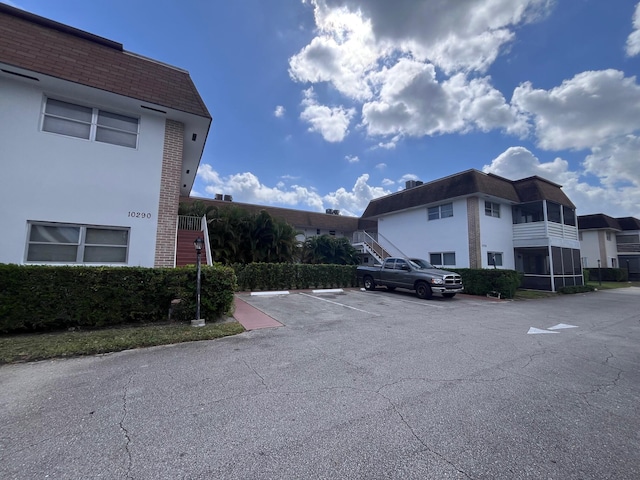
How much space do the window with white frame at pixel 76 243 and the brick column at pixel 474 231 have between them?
18.0 metres

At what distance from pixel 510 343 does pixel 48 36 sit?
46.6 feet

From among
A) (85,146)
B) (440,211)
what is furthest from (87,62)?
(440,211)

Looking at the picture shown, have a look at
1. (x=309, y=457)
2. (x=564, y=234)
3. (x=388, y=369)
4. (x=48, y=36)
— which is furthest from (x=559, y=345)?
(x=564, y=234)

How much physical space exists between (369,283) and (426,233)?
7.46 metres

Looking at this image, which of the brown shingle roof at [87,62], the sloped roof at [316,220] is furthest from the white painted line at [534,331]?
the sloped roof at [316,220]

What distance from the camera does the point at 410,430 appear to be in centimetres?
283

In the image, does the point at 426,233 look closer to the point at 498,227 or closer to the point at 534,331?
the point at 498,227

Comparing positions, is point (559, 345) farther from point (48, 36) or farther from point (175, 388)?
point (48, 36)

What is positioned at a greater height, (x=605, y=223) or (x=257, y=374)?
(x=605, y=223)

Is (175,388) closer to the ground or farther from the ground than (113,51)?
closer to the ground

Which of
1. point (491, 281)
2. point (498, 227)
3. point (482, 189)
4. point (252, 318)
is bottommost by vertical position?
point (252, 318)

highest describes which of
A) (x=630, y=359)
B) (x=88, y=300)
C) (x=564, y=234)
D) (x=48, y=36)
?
(x=48, y=36)

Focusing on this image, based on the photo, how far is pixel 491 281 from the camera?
593 inches

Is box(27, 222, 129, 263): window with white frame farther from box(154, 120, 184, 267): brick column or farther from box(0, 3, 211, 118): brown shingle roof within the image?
box(0, 3, 211, 118): brown shingle roof
